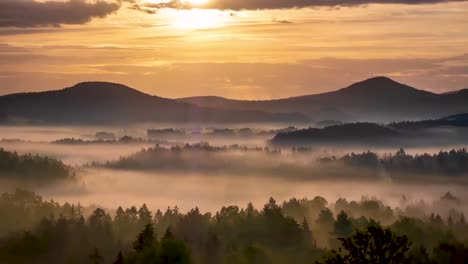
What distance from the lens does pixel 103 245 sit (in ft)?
585

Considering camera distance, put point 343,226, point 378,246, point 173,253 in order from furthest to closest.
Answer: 1. point 343,226
2. point 173,253
3. point 378,246

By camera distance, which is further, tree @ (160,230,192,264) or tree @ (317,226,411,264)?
tree @ (160,230,192,264)

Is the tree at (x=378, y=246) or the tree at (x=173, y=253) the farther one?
the tree at (x=173, y=253)

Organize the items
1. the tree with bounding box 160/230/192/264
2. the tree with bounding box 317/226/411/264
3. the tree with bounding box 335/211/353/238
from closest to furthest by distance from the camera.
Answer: the tree with bounding box 317/226/411/264
the tree with bounding box 160/230/192/264
the tree with bounding box 335/211/353/238

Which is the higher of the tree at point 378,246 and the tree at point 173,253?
the tree at point 378,246

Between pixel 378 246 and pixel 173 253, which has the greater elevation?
pixel 378 246

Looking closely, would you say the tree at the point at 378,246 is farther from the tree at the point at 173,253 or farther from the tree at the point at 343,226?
the tree at the point at 343,226

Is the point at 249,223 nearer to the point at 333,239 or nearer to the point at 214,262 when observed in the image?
the point at 333,239

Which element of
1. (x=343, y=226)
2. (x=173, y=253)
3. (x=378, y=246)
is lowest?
(x=343, y=226)

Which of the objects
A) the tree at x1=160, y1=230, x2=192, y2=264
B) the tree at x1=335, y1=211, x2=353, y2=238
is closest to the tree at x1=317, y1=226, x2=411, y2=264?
the tree at x1=160, y1=230, x2=192, y2=264

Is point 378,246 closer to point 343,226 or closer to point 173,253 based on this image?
point 173,253

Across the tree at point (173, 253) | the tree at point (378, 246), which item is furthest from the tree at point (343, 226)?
the tree at point (378, 246)

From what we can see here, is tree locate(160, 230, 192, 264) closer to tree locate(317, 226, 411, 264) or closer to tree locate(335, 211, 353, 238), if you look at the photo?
tree locate(317, 226, 411, 264)

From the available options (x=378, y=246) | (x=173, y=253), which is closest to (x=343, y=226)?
(x=173, y=253)
